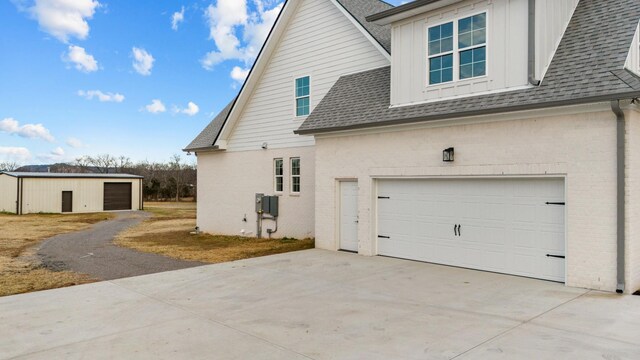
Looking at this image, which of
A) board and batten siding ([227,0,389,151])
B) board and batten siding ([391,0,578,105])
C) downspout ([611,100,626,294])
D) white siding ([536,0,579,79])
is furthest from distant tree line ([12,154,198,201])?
downspout ([611,100,626,294])

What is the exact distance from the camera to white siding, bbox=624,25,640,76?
303 inches

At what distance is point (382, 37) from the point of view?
12.9 meters

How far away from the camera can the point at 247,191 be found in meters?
16.7

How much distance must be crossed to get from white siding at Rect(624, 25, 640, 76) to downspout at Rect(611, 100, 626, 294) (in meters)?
1.27

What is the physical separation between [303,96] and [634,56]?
31.5ft

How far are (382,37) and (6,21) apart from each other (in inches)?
673

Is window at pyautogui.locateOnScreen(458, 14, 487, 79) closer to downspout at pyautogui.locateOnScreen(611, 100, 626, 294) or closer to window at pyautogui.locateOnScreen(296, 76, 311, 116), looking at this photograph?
downspout at pyautogui.locateOnScreen(611, 100, 626, 294)

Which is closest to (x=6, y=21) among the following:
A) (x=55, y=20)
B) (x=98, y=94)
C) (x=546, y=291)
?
(x=55, y=20)

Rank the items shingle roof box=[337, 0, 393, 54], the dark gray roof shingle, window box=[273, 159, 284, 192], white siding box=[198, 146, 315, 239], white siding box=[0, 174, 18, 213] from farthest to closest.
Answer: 1. white siding box=[0, 174, 18, 213]
2. the dark gray roof shingle
3. window box=[273, 159, 284, 192]
4. white siding box=[198, 146, 315, 239]
5. shingle roof box=[337, 0, 393, 54]

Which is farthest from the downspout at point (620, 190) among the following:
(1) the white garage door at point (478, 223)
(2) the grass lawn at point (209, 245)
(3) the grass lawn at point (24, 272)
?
(3) the grass lawn at point (24, 272)

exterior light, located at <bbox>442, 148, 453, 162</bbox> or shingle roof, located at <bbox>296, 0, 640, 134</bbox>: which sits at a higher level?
shingle roof, located at <bbox>296, 0, 640, 134</bbox>

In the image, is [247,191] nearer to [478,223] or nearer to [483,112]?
[478,223]

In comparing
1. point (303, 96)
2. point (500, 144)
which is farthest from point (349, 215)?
point (303, 96)

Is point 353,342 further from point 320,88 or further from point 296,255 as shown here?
point 320,88
